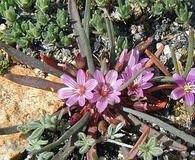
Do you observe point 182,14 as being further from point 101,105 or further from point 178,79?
point 101,105

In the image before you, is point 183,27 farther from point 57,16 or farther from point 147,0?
point 57,16

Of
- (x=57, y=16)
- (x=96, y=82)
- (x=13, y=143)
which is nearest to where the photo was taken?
(x=96, y=82)

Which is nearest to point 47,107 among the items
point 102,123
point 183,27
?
point 102,123

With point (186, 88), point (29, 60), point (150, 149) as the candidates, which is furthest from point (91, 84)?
point (186, 88)

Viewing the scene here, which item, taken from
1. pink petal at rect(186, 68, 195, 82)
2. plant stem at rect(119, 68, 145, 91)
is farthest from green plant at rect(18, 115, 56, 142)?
pink petal at rect(186, 68, 195, 82)

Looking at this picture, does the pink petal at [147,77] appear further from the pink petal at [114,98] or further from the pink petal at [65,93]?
the pink petal at [65,93]
